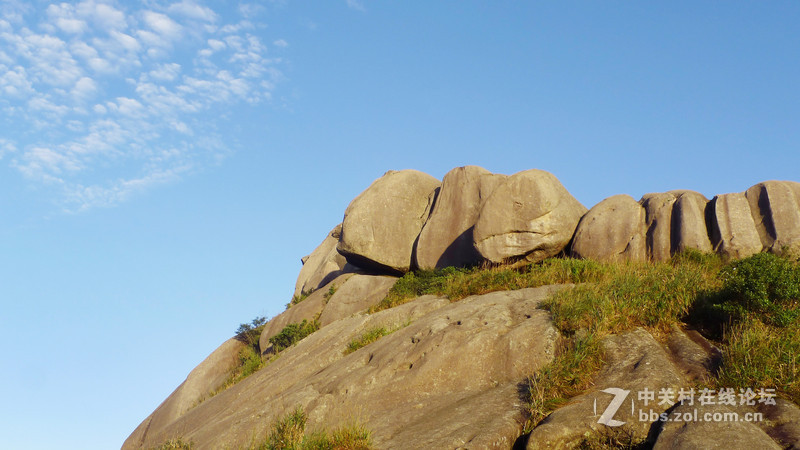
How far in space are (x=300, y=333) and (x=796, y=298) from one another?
58.3ft

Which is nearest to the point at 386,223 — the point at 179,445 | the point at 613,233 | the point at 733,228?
the point at 613,233

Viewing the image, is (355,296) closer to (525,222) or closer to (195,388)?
(195,388)

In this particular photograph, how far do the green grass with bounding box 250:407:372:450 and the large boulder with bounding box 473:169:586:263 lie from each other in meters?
13.4

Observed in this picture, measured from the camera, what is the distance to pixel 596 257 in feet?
72.8

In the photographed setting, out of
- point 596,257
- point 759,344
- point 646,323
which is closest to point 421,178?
point 596,257

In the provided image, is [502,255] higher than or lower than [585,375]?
higher

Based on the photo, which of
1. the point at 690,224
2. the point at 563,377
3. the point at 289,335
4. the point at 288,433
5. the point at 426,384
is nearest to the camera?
the point at 288,433

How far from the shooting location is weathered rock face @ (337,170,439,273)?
2752 centimetres

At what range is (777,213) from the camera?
2044 centimetres

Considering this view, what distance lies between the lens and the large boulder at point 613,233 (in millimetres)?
22016

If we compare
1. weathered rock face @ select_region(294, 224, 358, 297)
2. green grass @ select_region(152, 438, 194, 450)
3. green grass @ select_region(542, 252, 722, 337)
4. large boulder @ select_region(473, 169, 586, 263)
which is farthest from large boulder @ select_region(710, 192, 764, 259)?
green grass @ select_region(152, 438, 194, 450)

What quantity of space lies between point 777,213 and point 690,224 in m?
2.66

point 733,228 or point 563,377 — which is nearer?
point 563,377

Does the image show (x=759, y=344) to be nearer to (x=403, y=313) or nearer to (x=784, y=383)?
(x=784, y=383)
